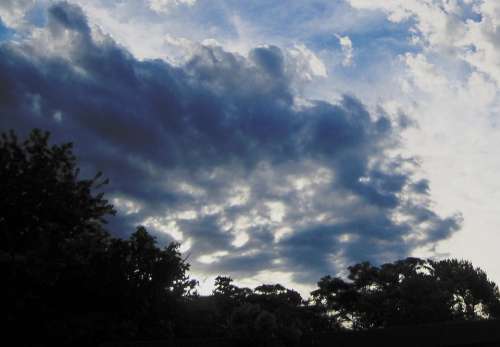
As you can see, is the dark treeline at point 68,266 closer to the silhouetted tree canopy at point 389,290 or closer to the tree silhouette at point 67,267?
the tree silhouette at point 67,267

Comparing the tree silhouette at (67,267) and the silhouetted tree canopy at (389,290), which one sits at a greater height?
the silhouetted tree canopy at (389,290)

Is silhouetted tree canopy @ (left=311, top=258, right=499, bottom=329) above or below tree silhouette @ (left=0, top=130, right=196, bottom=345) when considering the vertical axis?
above

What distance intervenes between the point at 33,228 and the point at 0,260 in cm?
282

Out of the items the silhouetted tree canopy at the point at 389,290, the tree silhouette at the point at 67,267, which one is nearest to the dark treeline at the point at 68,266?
the tree silhouette at the point at 67,267

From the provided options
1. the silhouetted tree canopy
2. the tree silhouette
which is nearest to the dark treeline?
the tree silhouette

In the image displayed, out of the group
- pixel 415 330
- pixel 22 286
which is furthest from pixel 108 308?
pixel 415 330

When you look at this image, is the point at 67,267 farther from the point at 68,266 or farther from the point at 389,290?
the point at 389,290

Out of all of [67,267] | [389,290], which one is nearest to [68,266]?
[67,267]

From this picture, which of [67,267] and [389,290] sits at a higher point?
[389,290]

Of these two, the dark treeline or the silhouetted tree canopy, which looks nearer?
the dark treeline

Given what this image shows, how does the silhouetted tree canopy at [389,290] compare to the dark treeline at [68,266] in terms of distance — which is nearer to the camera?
the dark treeline at [68,266]

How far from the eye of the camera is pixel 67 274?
16.3 meters

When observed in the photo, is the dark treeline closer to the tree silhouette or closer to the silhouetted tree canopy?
the tree silhouette

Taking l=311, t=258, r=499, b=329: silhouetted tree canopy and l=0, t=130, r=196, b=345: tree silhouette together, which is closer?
l=0, t=130, r=196, b=345: tree silhouette
